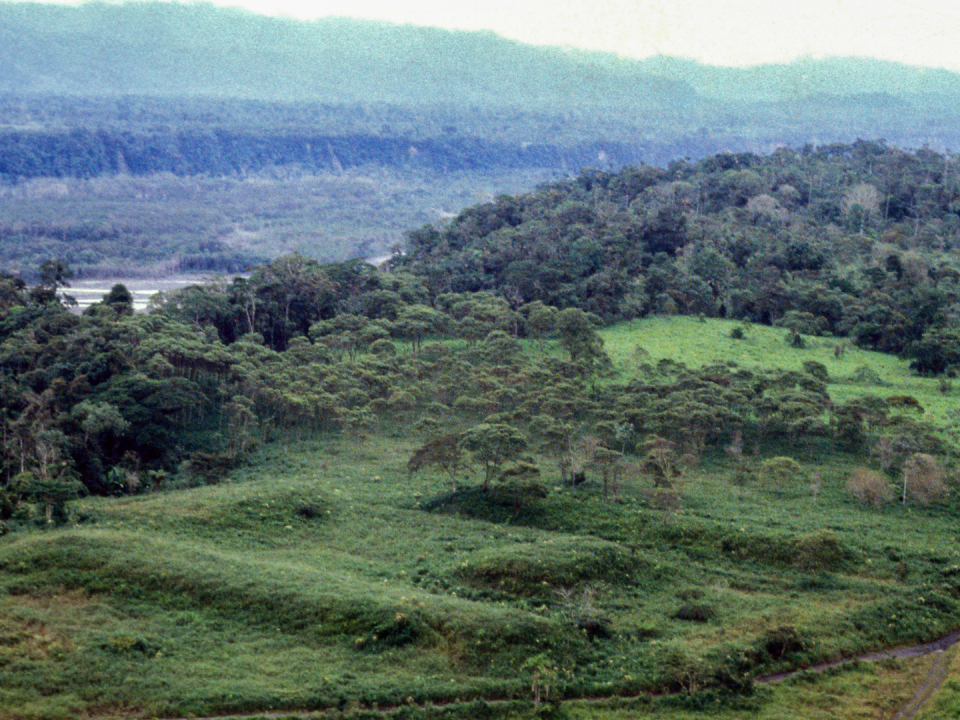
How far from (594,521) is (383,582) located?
993cm

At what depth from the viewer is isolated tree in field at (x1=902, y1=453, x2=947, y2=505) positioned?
141 ft

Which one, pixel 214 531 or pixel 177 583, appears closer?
pixel 177 583

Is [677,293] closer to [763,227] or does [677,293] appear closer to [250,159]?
[763,227]

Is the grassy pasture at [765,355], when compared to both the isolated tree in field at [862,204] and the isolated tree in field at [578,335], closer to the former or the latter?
the isolated tree in field at [578,335]

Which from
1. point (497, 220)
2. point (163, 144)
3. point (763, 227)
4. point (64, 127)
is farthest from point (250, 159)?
point (763, 227)

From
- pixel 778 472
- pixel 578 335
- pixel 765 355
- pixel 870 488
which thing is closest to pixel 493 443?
pixel 778 472

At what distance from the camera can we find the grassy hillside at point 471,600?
27.7 metres

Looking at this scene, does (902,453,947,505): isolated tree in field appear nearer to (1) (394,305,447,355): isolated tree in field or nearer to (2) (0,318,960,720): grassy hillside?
(2) (0,318,960,720): grassy hillside

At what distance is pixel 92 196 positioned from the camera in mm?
157375

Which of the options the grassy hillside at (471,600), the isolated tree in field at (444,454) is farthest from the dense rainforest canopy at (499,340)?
the grassy hillside at (471,600)

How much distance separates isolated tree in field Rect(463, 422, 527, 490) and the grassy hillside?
152 cm

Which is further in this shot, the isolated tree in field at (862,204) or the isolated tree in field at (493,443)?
the isolated tree in field at (862,204)

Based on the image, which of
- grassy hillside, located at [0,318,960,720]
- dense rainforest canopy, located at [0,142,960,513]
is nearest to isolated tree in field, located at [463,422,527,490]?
dense rainforest canopy, located at [0,142,960,513]

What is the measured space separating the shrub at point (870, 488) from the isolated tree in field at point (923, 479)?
2.53 ft
